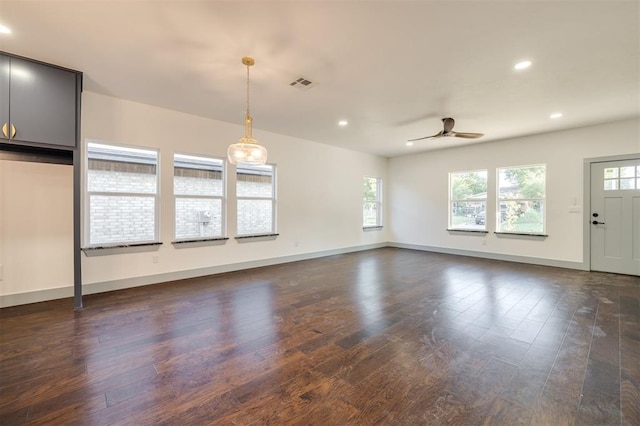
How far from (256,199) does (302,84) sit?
9.00ft

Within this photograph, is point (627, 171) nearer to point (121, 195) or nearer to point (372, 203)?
point (372, 203)

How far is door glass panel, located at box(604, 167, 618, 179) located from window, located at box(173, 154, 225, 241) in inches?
282

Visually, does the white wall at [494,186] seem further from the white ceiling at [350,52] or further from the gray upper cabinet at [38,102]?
the gray upper cabinet at [38,102]

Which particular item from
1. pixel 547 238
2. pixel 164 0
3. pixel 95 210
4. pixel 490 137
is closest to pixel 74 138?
pixel 95 210

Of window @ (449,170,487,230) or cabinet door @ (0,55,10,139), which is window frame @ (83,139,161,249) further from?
window @ (449,170,487,230)

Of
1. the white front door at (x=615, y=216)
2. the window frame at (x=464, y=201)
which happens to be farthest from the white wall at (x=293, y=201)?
the white front door at (x=615, y=216)

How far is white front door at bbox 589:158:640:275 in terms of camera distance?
15.9 feet

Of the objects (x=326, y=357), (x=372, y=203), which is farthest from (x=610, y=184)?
(x=326, y=357)

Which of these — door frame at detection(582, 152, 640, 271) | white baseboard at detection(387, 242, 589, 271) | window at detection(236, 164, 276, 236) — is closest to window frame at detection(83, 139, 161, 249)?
window at detection(236, 164, 276, 236)

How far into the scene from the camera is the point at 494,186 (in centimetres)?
644

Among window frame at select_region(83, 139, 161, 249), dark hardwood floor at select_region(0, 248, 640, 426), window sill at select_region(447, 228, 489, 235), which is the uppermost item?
window frame at select_region(83, 139, 161, 249)

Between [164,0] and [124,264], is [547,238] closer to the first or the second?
[164,0]

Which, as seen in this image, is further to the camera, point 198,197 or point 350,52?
point 198,197

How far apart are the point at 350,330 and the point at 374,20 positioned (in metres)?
2.85
